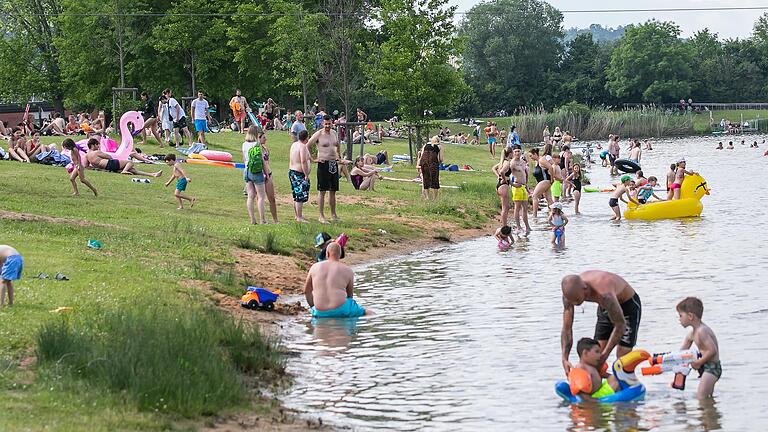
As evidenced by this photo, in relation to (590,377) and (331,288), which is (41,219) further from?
(590,377)

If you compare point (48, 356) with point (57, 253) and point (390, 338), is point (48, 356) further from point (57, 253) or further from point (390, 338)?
point (57, 253)

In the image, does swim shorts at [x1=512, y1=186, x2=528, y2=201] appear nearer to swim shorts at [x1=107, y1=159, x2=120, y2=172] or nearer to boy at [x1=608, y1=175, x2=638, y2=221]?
boy at [x1=608, y1=175, x2=638, y2=221]

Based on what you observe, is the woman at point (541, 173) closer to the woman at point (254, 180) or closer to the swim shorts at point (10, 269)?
the woman at point (254, 180)

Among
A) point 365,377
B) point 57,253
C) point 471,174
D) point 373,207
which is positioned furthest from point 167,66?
point 365,377

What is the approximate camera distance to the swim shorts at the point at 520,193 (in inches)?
1011

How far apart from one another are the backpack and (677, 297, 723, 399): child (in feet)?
38.5

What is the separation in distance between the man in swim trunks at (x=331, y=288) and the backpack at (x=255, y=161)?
20.9ft

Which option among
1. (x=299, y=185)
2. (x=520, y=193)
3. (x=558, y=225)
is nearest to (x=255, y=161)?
(x=299, y=185)

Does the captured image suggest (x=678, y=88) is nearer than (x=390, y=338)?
No

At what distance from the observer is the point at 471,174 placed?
133 feet

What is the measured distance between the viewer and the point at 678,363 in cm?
1154

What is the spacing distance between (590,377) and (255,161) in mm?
11674

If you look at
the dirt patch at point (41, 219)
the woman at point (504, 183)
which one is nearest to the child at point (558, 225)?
the woman at point (504, 183)

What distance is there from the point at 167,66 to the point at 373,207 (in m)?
36.7
